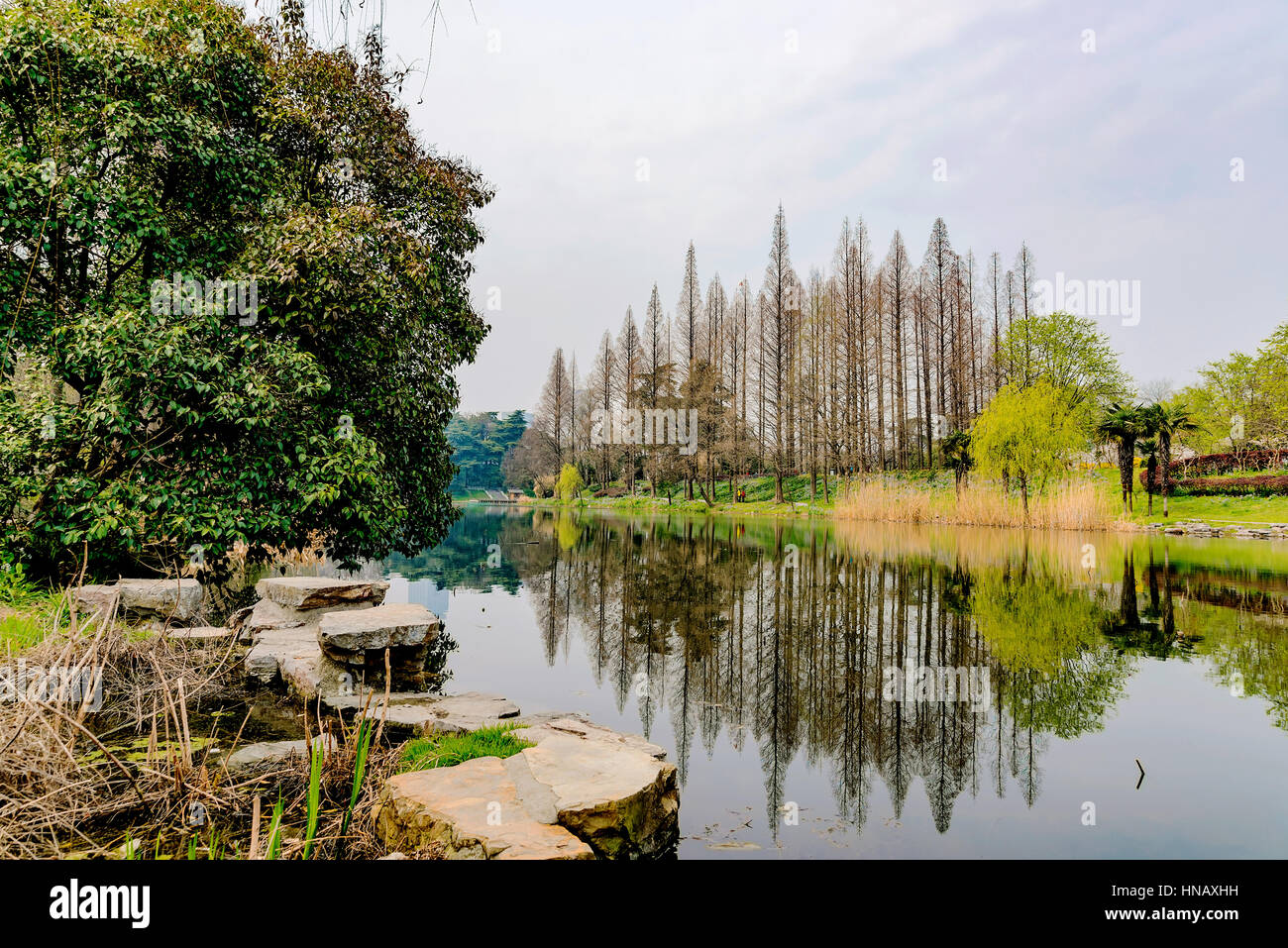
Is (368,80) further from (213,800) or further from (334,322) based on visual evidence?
(213,800)

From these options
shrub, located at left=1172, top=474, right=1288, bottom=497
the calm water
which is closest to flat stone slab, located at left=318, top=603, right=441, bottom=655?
the calm water

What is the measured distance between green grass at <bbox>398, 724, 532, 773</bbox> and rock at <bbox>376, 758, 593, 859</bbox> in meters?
0.44

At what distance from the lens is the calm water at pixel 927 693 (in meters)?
3.37

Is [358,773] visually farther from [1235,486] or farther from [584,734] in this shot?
[1235,486]

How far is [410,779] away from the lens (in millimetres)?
3018

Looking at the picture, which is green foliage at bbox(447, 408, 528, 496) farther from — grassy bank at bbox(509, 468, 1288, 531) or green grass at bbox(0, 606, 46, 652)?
green grass at bbox(0, 606, 46, 652)

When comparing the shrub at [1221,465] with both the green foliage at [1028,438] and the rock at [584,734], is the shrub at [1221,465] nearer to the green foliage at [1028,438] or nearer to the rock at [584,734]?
the green foliage at [1028,438]

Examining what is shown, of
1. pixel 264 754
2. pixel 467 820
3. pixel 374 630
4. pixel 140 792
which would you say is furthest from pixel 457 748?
pixel 374 630

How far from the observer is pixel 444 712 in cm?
452

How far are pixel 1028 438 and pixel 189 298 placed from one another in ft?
86.7

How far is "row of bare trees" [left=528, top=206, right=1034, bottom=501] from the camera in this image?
126 ft

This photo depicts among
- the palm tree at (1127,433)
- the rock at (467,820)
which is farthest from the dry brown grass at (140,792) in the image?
the palm tree at (1127,433)

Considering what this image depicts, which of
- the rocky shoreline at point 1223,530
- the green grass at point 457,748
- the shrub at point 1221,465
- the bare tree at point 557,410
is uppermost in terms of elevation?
the bare tree at point 557,410

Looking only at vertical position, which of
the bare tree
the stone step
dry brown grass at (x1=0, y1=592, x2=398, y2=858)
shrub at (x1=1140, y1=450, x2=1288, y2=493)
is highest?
the bare tree
